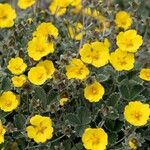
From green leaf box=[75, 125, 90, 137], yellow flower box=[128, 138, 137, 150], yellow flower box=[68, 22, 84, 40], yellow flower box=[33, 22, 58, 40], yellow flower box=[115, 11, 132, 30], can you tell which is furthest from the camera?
yellow flower box=[115, 11, 132, 30]

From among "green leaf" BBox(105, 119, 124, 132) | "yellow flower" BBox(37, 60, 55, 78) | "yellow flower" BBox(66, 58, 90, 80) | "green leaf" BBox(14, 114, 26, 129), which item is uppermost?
"yellow flower" BBox(66, 58, 90, 80)

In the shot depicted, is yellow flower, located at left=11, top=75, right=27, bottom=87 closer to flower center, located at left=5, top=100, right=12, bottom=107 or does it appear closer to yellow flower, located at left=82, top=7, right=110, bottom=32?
flower center, located at left=5, top=100, right=12, bottom=107

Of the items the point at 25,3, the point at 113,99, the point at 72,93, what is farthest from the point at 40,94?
the point at 25,3

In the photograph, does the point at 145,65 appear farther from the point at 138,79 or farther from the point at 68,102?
the point at 68,102

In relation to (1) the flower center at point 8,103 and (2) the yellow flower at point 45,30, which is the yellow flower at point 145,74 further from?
(1) the flower center at point 8,103

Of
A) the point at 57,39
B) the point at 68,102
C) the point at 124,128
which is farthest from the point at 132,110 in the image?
the point at 57,39

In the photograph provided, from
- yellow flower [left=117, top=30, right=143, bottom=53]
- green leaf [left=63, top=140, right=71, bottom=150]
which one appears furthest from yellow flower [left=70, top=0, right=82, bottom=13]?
green leaf [left=63, top=140, right=71, bottom=150]

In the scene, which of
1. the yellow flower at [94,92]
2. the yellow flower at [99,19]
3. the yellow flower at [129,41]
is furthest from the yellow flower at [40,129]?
the yellow flower at [99,19]
